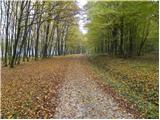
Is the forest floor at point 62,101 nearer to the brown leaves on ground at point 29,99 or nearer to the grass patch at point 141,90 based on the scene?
the brown leaves on ground at point 29,99

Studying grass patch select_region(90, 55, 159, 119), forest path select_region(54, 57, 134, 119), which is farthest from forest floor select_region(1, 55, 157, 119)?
grass patch select_region(90, 55, 159, 119)

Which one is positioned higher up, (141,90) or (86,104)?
(141,90)

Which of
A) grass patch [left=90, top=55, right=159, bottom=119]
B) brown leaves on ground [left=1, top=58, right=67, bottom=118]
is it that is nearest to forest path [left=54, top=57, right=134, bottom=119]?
brown leaves on ground [left=1, top=58, right=67, bottom=118]

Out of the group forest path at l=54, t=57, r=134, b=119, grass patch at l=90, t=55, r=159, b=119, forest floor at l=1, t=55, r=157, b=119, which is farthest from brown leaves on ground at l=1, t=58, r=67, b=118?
grass patch at l=90, t=55, r=159, b=119

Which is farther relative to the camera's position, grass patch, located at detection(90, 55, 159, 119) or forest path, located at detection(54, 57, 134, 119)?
grass patch, located at detection(90, 55, 159, 119)

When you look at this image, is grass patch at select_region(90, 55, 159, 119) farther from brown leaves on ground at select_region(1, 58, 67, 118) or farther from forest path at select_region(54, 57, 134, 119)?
brown leaves on ground at select_region(1, 58, 67, 118)

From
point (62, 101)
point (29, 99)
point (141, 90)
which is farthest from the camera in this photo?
point (141, 90)

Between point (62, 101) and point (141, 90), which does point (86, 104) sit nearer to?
point (62, 101)

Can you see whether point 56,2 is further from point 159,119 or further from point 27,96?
point 159,119

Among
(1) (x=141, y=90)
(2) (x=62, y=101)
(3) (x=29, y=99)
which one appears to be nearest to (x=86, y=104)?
(2) (x=62, y=101)

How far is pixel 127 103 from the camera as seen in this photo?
1069 centimetres

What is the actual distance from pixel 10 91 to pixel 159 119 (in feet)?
22.0

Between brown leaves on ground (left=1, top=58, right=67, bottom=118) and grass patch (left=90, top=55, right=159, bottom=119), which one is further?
grass patch (left=90, top=55, right=159, bottom=119)

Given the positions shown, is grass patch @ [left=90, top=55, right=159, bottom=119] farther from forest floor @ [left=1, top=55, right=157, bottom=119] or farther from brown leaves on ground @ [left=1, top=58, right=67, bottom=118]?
brown leaves on ground @ [left=1, top=58, right=67, bottom=118]
